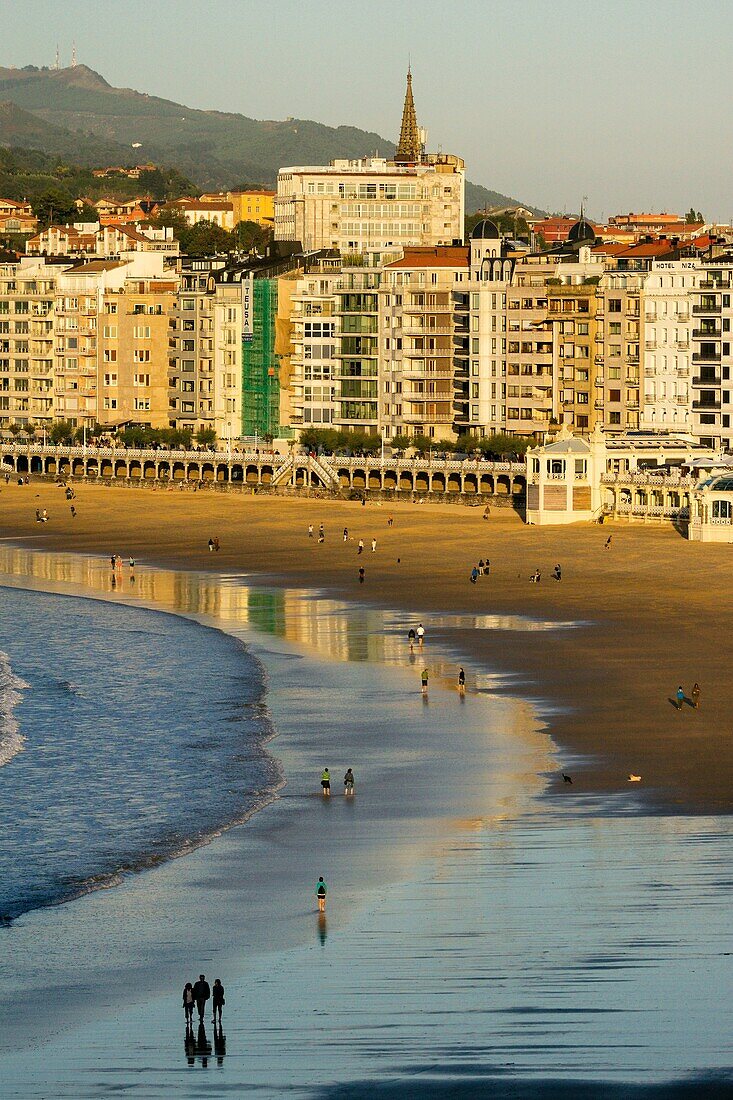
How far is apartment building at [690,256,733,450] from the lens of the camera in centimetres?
11800

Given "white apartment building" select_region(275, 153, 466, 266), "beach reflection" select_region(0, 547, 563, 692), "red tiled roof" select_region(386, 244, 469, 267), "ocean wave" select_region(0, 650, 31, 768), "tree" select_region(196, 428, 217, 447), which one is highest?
"white apartment building" select_region(275, 153, 466, 266)

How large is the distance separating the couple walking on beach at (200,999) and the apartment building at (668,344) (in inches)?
3674

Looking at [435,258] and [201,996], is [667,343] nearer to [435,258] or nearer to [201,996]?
[435,258]

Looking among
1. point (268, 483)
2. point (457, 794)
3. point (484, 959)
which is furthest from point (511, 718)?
point (268, 483)

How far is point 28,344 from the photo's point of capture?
161875 mm

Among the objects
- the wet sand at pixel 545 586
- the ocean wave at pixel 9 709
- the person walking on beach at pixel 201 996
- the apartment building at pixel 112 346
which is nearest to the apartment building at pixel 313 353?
the wet sand at pixel 545 586

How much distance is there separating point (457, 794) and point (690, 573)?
139 feet

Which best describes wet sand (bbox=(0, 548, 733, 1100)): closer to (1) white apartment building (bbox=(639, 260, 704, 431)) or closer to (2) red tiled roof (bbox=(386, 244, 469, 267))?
(1) white apartment building (bbox=(639, 260, 704, 431))

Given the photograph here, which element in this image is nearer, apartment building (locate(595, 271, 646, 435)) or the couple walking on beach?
the couple walking on beach

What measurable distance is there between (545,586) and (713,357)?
131ft

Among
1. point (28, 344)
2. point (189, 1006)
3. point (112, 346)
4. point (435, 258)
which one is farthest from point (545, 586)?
point (28, 344)

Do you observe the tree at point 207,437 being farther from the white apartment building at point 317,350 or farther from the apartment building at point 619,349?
the apartment building at point 619,349

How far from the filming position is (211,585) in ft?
284

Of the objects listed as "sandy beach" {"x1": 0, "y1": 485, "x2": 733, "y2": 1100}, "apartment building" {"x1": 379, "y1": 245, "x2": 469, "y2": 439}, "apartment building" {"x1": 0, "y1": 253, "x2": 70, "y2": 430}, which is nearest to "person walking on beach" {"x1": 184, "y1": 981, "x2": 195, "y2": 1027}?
"sandy beach" {"x1": 0, "y1": 485, "x2": 733, "y2": 1100}
